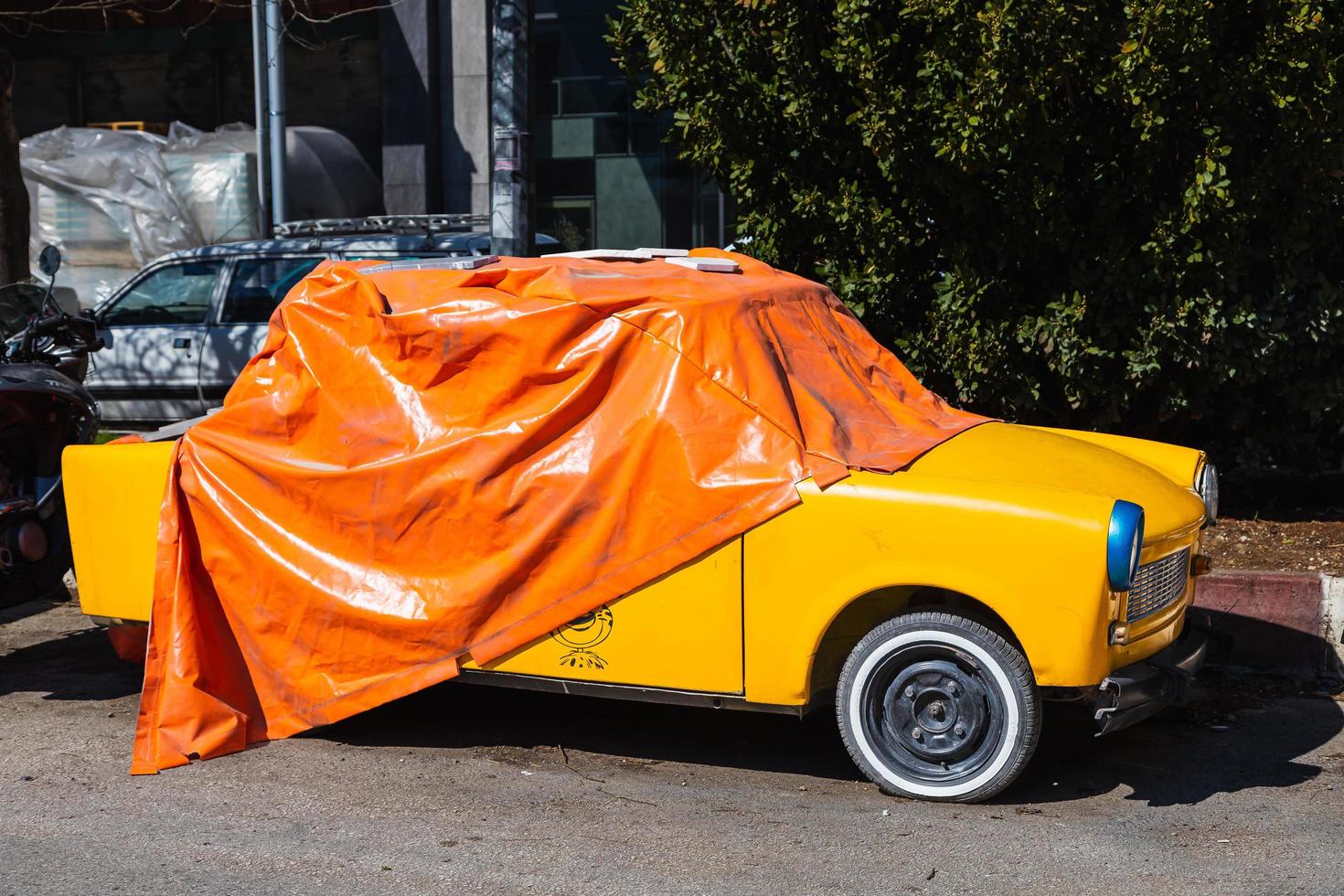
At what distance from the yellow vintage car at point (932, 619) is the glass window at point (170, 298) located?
24.2 ft

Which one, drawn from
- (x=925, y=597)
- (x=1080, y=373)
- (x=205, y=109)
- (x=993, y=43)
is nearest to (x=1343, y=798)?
(x=925, y=597)

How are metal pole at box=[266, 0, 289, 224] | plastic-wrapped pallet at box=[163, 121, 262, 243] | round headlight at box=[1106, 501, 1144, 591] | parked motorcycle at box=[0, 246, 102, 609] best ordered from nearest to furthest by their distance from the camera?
1. round headlight at box=[1106, 501, 1144, 591]
2. parked motorcycle at box=[0, 246, 102, 609]
3. metal pole at box=[266, 0, 289, 224]
4. plastic-wrapped pallet at box=[163, 121, 262, 243]

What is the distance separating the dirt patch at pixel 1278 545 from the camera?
6867 mm

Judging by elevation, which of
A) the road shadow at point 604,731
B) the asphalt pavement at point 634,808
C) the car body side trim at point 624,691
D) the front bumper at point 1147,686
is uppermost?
the front bumper at point 1147,686

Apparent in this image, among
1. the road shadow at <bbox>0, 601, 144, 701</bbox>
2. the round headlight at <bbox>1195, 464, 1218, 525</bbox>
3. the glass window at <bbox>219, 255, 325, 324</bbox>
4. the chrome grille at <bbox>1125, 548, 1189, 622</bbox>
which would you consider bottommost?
the road shadow at <bbox>0, 601, 144, 701</bbox>

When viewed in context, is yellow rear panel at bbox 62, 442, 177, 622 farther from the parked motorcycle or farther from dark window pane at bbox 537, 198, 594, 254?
dark window pane at bbox 537, 198, 594, 254

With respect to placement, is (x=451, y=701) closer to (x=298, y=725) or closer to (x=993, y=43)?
(x=298, y=725)

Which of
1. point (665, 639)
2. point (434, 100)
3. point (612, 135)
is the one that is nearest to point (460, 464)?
point (665, 639)

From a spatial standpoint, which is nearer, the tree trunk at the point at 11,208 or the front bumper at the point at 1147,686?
the front bumper at the point at 1147,686

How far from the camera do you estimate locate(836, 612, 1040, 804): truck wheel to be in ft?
14.8

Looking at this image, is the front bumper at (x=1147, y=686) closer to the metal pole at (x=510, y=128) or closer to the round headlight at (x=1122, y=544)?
the round headlight at (x=1122, y=544)

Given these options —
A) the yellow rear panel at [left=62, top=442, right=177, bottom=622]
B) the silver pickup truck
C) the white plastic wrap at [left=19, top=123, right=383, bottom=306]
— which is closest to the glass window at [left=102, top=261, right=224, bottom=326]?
the silver pickup truck

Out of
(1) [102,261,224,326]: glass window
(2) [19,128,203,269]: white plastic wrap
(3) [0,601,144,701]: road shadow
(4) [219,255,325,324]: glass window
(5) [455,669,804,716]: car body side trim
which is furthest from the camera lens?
(2) [19,128,203,269]: white plastic wrap

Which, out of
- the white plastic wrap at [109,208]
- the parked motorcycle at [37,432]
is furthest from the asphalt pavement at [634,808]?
the white plastic wrap at [109,208]
